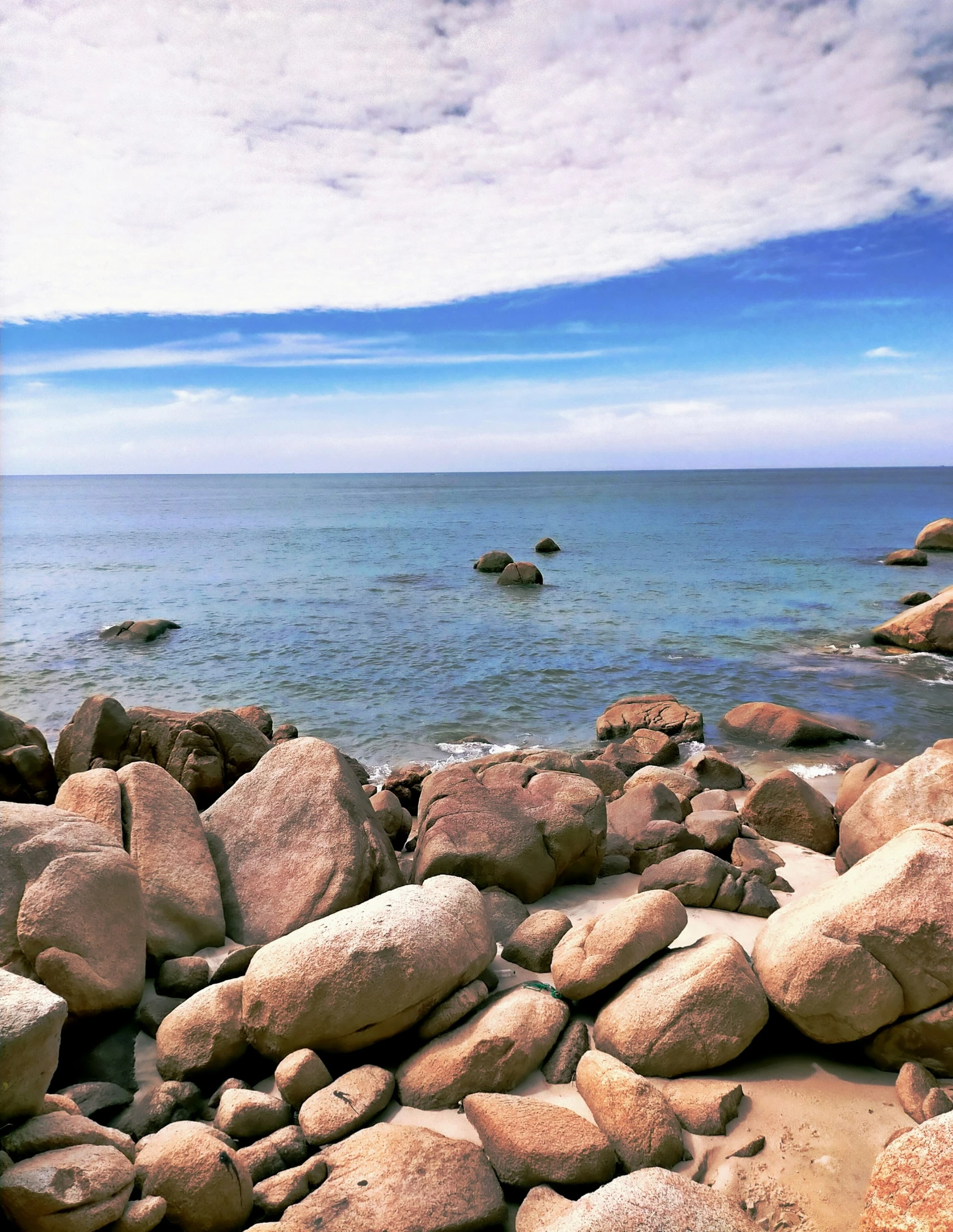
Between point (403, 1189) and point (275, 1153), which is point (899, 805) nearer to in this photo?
point (403, 1189)

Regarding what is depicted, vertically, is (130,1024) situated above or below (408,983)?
below

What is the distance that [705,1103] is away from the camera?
515 cm

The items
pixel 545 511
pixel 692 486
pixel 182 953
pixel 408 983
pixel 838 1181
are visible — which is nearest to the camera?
pixel 838 1181

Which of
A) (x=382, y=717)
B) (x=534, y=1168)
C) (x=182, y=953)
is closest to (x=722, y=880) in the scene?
(x=534, y=1168)

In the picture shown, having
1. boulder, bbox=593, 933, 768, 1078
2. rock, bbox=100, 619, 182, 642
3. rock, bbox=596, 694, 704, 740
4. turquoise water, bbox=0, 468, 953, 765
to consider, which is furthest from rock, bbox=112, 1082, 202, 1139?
rock, bbox=100, 619, 182, 642

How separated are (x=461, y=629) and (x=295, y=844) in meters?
20.9

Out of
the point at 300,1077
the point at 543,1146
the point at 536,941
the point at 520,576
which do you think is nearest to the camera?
the point at 543,1146

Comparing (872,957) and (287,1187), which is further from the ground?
(872,957)

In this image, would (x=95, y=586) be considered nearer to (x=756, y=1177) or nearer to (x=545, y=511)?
(x=756, y=1177)

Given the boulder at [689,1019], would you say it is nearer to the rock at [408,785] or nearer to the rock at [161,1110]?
the rock at [161,1110]

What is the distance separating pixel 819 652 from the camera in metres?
24.7

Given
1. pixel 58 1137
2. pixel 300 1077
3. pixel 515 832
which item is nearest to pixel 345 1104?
pixel 300 1077

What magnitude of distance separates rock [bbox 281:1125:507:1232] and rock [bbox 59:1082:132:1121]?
157 centimetres

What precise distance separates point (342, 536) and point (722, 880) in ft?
214
